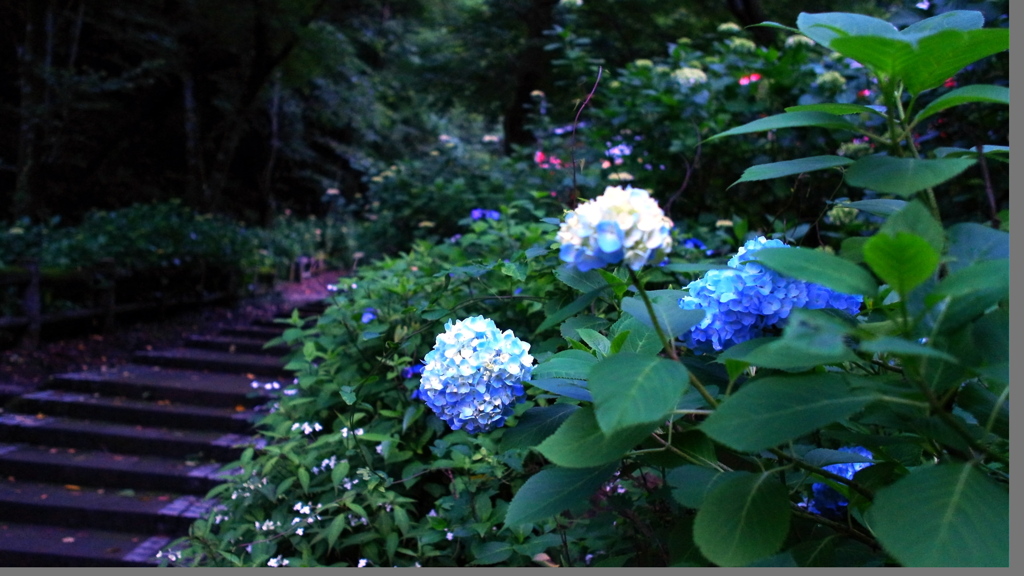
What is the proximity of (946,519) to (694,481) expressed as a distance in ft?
1.04

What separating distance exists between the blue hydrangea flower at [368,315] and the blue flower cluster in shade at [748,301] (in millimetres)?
2076

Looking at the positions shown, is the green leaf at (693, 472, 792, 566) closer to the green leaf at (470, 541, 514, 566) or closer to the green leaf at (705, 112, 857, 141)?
the green leaf at (705, 112, 857, 141)

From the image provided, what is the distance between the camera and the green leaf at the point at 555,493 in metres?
0.81

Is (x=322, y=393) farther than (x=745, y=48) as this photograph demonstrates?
No

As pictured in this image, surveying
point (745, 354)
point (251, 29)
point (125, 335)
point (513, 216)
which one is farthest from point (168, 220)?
point (745, 354)

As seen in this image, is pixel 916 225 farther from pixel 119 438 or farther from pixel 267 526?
pixel 119 438

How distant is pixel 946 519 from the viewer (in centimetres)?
60

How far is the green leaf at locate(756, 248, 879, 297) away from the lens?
0.65 metres

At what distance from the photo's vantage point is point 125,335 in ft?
23.5

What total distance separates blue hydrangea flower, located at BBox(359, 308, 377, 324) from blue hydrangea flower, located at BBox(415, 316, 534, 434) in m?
1.81

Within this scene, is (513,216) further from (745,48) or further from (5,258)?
(5,258)

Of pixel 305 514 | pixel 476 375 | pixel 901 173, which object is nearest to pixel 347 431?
pixel 305 514

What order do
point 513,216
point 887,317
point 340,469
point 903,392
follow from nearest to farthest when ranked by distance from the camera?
point 903,392 → point 887,317 → point 340,469 → point 513,216

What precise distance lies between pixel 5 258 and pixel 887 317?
7.66 metres
